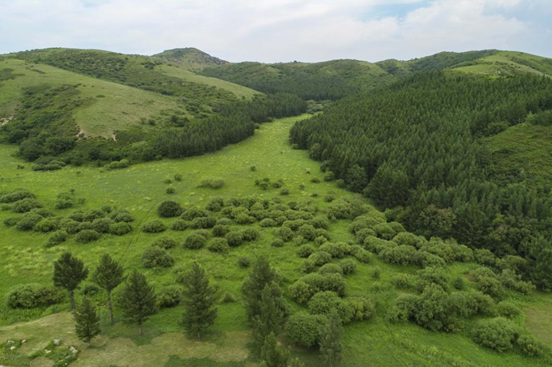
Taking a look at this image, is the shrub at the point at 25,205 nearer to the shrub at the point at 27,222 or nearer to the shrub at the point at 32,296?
the shrub at the point at 27,222

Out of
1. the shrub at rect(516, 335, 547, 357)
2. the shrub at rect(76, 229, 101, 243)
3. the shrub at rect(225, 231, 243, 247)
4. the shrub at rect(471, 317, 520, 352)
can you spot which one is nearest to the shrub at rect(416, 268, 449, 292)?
the shrub at rect(471, 317, 520, 352)

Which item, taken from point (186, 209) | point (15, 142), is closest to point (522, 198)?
point (186, 209)

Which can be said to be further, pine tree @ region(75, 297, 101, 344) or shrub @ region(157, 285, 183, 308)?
shrub @ region(157, 285, 183, 308)

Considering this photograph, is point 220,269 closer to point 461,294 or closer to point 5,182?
point 461,294

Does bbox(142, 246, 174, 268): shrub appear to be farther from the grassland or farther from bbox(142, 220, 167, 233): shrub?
bbox(142, 220, 167, 233): shrub

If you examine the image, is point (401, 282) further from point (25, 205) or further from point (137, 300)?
point (25, 205)

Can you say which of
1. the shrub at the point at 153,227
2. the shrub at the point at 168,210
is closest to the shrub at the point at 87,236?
the shrub at the point at 153,227
